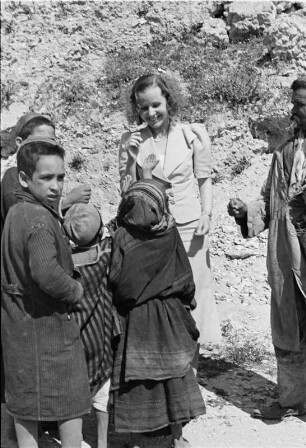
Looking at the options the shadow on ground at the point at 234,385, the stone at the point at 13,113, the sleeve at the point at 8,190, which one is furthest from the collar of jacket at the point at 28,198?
the stone at the point at 13,113

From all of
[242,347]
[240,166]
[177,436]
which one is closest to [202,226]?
[177,436]

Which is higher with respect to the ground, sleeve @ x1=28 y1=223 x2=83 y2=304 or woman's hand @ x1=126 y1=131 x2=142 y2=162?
woman's hand @ x1=126 y1=131 x2=142 y2=162

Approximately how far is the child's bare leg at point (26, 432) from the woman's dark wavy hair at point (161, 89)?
187cm

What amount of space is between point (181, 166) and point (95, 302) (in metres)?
1.04

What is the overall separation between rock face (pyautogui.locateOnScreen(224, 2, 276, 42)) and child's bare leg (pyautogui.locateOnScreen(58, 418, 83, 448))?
743 centimetres

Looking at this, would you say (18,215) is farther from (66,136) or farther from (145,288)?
(66,136)

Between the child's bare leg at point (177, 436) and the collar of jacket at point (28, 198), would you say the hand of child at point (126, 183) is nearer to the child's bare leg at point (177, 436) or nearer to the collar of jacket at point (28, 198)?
the collar of jacket at point (28, 198)

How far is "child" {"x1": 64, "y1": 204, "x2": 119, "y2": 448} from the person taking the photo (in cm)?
369

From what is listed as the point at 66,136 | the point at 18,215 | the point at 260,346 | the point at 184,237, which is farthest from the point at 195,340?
the point at 66,136

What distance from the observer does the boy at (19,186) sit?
156 inches

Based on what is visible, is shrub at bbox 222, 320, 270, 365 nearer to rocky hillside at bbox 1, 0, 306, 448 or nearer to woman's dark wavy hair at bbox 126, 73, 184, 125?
rocky hillside at bbox 1, 0, 306, 448

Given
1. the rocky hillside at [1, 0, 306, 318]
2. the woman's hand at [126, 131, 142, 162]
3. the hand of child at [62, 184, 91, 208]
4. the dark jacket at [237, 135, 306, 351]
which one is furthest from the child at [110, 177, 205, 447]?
the rocky hillside at [1, 0, 306, 318]

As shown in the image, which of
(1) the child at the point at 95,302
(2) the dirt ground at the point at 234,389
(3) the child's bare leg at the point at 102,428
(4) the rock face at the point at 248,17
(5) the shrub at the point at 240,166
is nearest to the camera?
(1) the child at the point at 95,302

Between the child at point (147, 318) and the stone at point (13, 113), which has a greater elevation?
the stone at point (13, 113)
